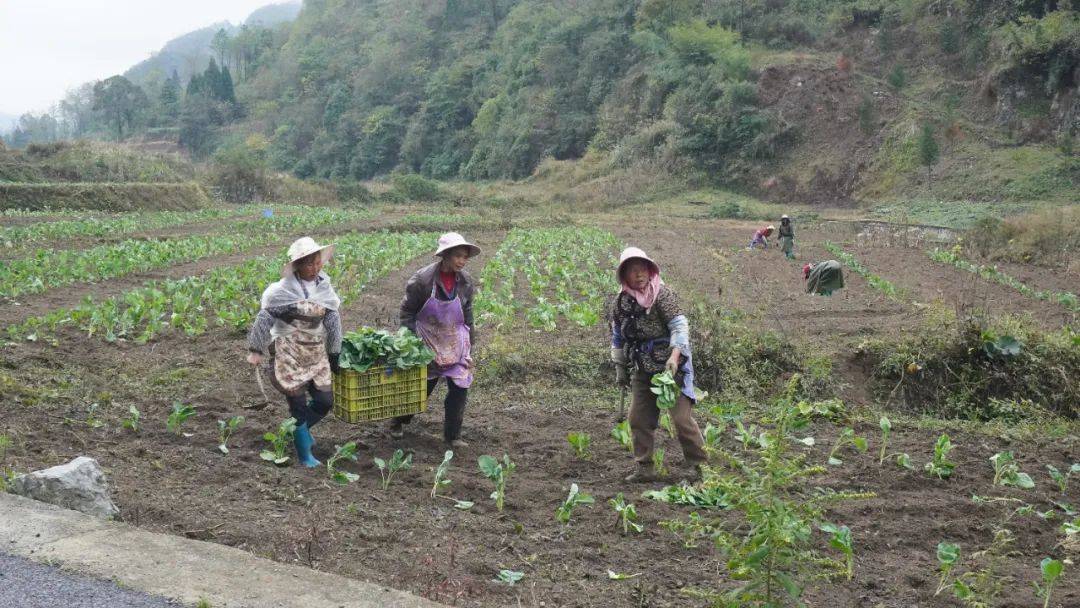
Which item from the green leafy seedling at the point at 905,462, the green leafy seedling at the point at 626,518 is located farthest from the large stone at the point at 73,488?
the green leafy seedling at the point at 905,462

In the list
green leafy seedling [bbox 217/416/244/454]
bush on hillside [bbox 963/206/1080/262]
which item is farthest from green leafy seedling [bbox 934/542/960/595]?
bush on hillside [bbox 963/206/1080/262]

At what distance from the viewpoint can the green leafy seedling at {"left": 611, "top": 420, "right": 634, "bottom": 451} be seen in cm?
646

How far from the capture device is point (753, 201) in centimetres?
4584

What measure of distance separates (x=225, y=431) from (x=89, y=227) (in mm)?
20251

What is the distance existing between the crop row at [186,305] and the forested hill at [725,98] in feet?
97.5

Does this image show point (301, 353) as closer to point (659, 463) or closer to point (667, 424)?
point (659, 463)

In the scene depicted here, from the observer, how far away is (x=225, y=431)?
629 centimetres

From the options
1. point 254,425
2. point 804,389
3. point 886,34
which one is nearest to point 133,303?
point 254,425

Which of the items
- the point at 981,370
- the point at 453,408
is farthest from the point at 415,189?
the point at 453,408

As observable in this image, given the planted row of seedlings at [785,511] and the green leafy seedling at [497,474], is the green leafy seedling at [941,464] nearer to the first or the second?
the planted row of seedlings at [785,511]

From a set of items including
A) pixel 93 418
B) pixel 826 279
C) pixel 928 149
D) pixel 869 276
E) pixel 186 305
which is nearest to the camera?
pixel 93 418

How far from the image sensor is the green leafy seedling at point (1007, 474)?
219 inches

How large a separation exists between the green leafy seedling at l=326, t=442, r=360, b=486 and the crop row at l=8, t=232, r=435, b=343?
4.99 metres

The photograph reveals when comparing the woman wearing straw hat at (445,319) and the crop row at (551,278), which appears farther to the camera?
the crop row at (551,278)
